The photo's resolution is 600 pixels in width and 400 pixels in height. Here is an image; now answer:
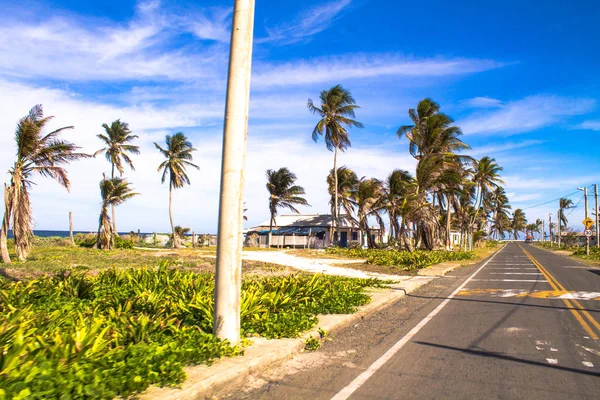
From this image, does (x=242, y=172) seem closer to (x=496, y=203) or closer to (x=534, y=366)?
(x=534, y=366)

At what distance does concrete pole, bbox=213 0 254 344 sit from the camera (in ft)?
20.1

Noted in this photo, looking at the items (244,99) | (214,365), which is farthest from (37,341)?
(244,99)

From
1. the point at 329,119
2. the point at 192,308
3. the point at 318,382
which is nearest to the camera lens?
the point at 318,382

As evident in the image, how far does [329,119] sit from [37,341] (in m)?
39.0

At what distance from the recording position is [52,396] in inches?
148

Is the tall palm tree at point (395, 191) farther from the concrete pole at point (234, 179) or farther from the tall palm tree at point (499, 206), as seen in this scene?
the tall palm tree at point (499, 206)

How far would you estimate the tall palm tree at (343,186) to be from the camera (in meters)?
48.6

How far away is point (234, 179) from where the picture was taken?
6207 mm

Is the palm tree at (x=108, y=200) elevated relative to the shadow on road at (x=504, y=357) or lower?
elevated

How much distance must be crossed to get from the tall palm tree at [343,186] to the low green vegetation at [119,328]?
3781cm

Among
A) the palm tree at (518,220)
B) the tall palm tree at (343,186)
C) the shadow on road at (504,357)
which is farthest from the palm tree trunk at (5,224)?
the palm tree at (518,220)

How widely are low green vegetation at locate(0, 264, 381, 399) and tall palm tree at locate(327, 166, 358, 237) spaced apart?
37.8 metres

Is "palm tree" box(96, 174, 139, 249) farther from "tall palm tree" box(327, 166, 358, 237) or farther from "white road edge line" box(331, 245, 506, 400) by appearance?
"white road edge line" box(331, 245, 506, 400)

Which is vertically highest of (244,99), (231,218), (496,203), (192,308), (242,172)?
(496,203)
